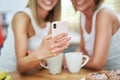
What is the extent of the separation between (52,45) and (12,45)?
255 millimetres

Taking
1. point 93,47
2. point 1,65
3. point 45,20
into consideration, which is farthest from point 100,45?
point 1,65

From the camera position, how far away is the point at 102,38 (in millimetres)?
1685

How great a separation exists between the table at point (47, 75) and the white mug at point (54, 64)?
29 millimetres

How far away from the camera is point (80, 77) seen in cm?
168

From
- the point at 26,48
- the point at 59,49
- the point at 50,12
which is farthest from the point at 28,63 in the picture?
the point at 50,12

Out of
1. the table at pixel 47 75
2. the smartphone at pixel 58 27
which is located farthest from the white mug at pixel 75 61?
the smartphone at pixel 58 27

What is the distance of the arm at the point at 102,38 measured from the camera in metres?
1.67

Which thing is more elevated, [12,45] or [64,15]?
[64,15]

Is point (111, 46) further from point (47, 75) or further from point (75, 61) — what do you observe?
point (47, 75)

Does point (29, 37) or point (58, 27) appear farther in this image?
point (29, 37)

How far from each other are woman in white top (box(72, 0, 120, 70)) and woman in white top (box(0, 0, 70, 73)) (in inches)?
4.9

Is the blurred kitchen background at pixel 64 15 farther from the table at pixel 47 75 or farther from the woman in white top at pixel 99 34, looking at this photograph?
the table at pixel 47 75

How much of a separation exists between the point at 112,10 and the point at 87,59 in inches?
12.5

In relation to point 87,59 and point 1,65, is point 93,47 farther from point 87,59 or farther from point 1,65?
point 1,65
